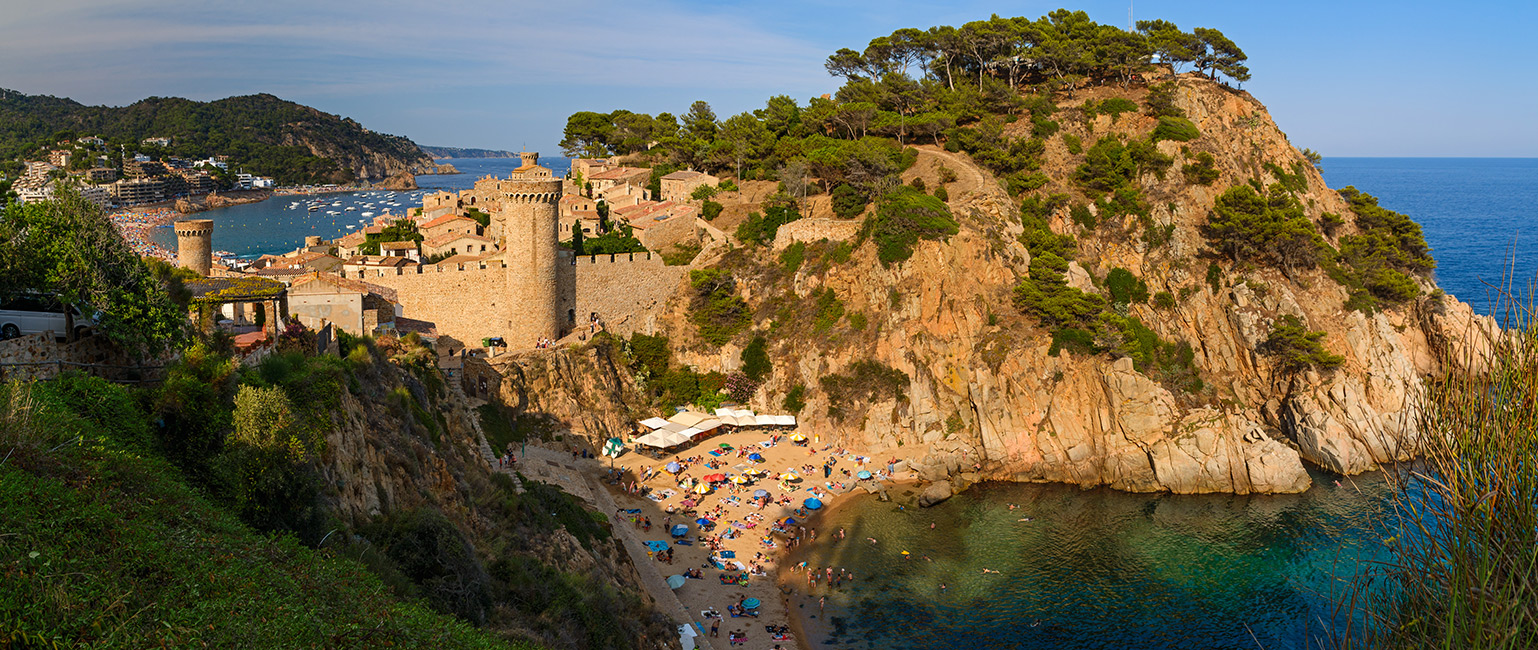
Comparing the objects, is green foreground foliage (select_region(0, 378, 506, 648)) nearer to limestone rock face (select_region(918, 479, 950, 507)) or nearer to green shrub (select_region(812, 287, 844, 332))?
limestone rock face (select_region(918, 479, 950, 507))

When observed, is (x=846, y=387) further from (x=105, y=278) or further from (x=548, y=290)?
(x=105, y=278)

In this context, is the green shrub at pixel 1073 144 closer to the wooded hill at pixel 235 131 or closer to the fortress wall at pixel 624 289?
the fortress wall at pixel 624 289

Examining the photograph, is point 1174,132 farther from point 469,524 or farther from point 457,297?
point 469,524

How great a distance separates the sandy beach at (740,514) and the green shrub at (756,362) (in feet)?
10.3

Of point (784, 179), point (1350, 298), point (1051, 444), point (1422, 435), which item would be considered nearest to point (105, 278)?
point (1422, 435)

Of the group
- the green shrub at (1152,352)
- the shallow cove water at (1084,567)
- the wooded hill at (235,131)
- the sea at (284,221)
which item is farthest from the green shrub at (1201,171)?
the wooded hill at (235,131)

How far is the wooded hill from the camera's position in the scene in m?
144

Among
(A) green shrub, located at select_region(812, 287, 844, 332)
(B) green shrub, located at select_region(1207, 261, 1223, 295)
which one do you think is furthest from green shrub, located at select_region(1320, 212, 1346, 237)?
(A) green shrub, located at select_region(812, 287, 844, 332)

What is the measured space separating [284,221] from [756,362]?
7919cm

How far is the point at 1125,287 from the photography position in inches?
1656

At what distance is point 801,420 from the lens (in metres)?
38.1

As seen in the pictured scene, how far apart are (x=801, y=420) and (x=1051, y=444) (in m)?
10.4

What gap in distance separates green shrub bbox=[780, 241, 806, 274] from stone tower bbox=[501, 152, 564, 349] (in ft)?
39.6

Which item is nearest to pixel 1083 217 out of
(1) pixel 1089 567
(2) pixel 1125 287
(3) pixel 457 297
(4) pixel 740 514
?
(2) pixel 1125 287
